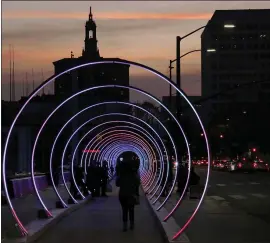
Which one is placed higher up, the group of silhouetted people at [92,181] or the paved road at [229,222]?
the group of silhouetted people at [92,181]

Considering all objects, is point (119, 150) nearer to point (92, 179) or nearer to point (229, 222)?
point (92, 179)

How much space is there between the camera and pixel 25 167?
4984 cm

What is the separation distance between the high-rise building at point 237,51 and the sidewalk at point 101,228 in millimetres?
11515

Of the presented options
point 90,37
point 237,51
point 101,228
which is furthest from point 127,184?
point 90,37

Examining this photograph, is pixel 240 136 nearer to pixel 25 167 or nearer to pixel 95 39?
pixel 95 39

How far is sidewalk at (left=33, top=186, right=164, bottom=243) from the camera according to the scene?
48.1ft

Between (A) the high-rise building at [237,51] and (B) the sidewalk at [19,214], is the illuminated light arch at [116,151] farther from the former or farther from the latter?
(B) the sidewalk at [19,214]

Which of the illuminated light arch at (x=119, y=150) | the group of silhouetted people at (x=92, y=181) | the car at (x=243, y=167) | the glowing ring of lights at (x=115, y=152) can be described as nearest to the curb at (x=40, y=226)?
the group of silhouetted people at (x=92, y=181)

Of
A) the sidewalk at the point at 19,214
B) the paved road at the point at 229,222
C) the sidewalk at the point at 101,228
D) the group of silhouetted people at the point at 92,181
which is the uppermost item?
the group of silhouetted people at the point at 92,181

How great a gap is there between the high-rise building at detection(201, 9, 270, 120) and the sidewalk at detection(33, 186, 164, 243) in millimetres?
11515

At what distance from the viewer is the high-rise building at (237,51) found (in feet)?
130

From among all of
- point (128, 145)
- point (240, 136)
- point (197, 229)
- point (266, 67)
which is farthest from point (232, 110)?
point (197, 229)

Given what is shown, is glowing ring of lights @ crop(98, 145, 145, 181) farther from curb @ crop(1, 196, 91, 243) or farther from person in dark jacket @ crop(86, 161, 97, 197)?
curb @ crop(1, 196, 91, 243)

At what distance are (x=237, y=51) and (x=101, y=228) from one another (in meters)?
47.6
